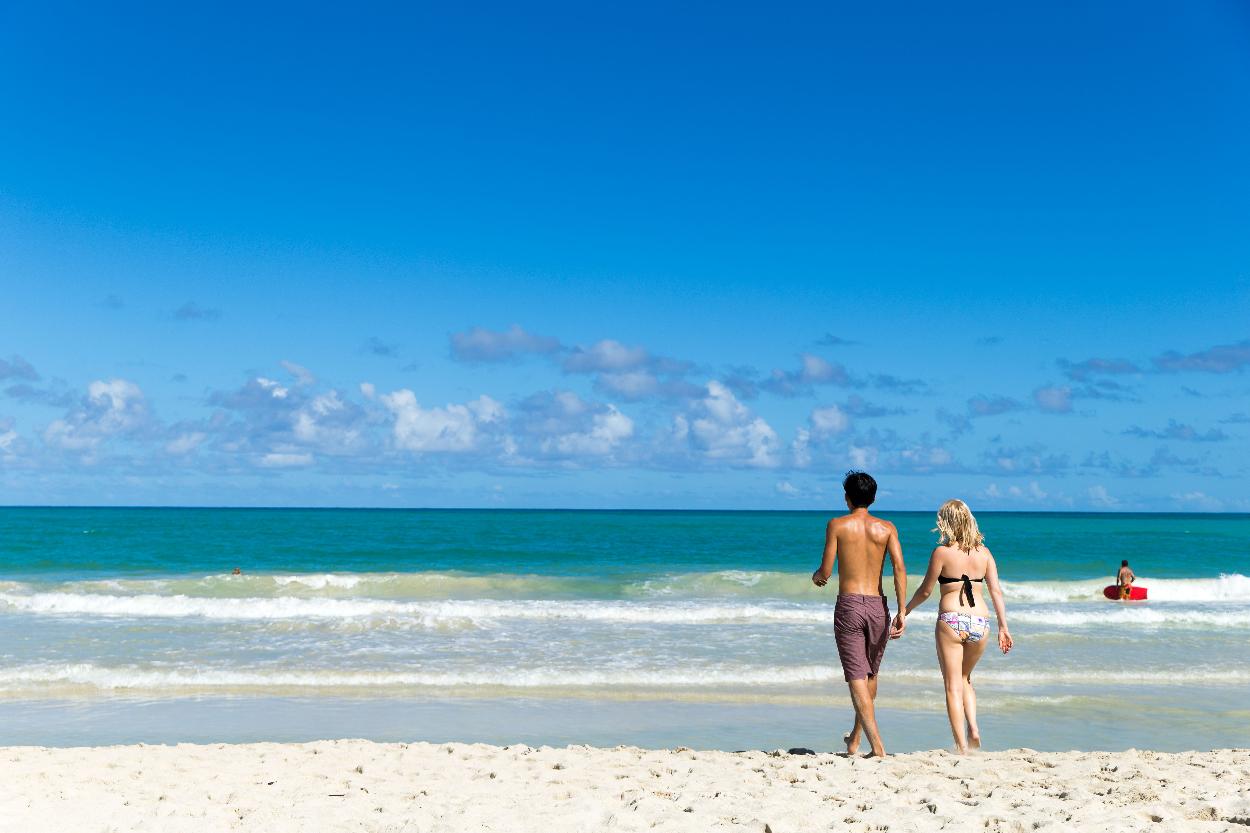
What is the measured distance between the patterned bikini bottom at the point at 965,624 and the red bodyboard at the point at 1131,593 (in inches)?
885

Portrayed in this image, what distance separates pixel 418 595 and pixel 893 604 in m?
13.1

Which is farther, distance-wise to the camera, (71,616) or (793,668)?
(71,616)

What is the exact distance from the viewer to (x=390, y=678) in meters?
11.6

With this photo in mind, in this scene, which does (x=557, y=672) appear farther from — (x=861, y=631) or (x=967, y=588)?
(x=967, y=588)

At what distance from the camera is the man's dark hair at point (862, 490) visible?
656cm

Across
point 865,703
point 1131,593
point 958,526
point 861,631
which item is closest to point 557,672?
point 865,703

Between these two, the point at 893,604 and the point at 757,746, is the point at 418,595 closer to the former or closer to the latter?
the point at 893,604

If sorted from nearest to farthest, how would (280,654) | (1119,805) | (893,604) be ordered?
(1119,805), (280,654), (893,604)

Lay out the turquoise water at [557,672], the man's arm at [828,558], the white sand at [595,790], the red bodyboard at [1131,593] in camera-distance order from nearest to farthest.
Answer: the white sand at [595,790], the man's arm at [828,558], the turquoise water at [557,672], the red bodyboard at [1131,593]

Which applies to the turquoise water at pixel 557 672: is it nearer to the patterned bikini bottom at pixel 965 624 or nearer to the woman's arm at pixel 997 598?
the woman's arm at pixel 997 598

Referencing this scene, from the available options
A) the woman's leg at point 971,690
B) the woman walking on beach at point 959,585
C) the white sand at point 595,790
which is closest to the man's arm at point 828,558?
the woman walking on beach at point 959,585

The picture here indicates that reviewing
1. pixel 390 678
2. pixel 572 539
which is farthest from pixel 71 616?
pixel 572 539

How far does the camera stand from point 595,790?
6.27m

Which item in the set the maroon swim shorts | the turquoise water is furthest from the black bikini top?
the turquoise water
